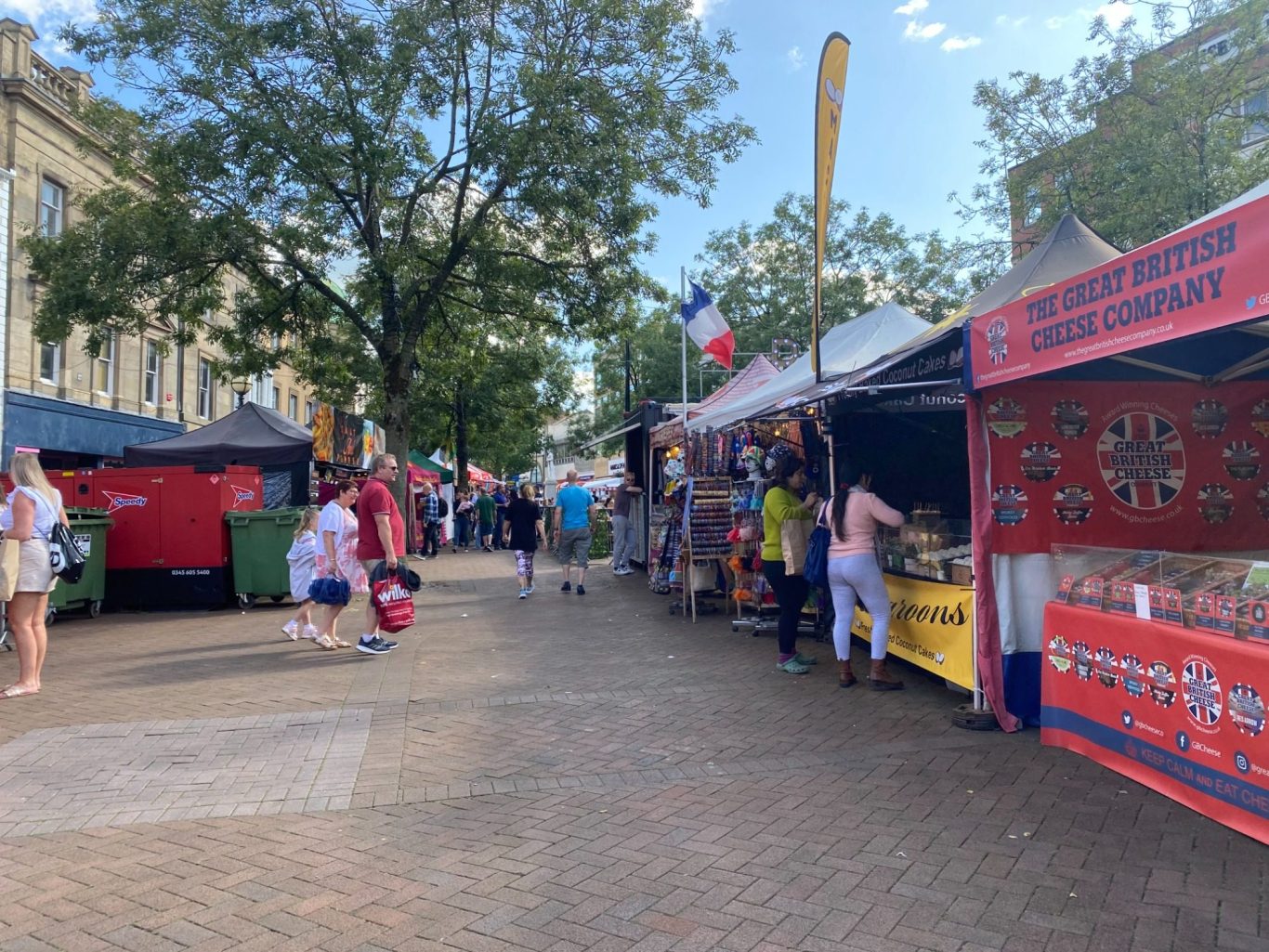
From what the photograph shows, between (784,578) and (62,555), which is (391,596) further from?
(784,578)

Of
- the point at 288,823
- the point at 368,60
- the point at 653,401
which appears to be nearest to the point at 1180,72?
the point at 653,401

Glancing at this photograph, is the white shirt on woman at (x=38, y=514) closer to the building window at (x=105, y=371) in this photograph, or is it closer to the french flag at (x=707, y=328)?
the french flag at (x=707, y=328)

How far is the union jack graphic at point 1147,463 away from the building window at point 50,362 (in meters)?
23.3

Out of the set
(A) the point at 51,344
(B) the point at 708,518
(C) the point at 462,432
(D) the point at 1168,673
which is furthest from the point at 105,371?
(D) the point at 1168,673

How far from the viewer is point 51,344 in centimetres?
1669

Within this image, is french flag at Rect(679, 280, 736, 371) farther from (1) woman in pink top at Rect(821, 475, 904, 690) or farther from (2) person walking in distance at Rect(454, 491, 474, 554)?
(2) person walking in distance at Rect(454, 491, 474, 554)

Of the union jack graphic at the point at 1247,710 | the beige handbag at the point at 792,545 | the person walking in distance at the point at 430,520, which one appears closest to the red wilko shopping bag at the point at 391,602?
the beige handbag at the point at 792,545

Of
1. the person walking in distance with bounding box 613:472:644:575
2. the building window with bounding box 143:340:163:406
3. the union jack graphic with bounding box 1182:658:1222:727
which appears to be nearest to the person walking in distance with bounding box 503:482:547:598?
the person walking in distance with bounding box 613:472:644:575

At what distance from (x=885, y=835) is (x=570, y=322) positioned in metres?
13.2

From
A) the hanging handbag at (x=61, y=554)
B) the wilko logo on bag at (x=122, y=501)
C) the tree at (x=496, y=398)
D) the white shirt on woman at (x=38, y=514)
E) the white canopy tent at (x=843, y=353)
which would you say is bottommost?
the hanging handbag at (x=61, y=554)

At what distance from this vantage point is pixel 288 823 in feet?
13.5

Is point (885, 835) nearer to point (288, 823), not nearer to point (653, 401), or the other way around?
point (288, 823)

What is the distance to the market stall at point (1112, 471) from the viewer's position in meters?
4.30

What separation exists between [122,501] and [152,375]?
17440mm
